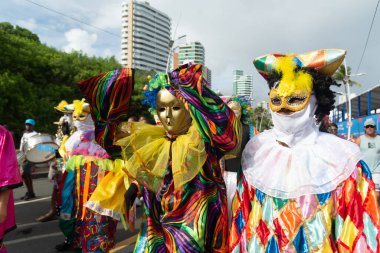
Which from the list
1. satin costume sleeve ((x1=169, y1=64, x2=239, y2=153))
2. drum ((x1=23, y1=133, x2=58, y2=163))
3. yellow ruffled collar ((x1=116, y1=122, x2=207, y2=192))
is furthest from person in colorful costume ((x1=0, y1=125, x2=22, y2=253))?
drum ((x1=23, y1=133, x2=58, y2=163))

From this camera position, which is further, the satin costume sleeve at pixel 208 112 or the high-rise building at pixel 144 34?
the high-rise building at pixel 144 34

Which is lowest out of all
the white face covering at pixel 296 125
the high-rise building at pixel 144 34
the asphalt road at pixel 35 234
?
the asphalt road at pixel 35 234

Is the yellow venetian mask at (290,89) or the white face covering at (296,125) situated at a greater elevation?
the yellow venetian mask at (290,89)

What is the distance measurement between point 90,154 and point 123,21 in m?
17.5

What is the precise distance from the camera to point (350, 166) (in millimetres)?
1825

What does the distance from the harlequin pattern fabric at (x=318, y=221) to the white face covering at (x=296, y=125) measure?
318 millimetres

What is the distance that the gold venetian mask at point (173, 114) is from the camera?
88.3 inches

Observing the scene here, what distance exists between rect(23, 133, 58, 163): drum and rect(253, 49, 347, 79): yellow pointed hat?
16.2 feet

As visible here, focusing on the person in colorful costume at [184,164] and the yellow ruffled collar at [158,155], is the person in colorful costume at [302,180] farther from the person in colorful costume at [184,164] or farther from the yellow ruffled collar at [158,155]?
the yellow ruffled collar at [158,155]

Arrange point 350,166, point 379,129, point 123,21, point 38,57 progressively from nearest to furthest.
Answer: point 350,166 → point 379,129 → point 38,57 → point 123,21

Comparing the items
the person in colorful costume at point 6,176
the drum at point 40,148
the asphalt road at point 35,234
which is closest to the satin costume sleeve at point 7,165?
the person in colorful costume at point 6,176

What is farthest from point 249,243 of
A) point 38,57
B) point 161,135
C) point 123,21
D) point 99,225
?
point 123,21

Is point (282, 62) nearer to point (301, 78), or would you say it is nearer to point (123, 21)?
point (301, 78)

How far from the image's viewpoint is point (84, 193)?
371 centimetres
